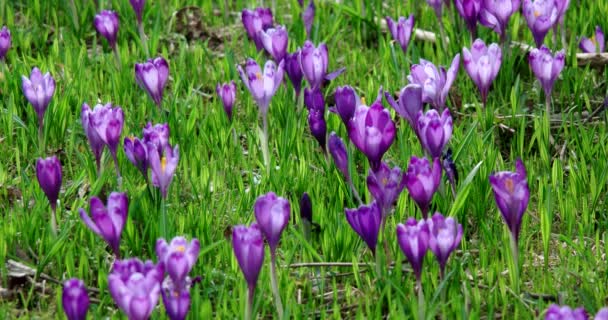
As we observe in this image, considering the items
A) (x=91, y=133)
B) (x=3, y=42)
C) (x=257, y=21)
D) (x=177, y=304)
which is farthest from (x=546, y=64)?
(x=3, y=42)

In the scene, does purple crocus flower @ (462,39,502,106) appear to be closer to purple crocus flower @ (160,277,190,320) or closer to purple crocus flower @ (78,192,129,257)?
purple crocus flower @ (78,192,129,257)

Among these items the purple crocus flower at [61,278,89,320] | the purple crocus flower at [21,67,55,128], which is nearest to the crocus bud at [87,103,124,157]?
the purple crocus flower at [21,67,55,128]

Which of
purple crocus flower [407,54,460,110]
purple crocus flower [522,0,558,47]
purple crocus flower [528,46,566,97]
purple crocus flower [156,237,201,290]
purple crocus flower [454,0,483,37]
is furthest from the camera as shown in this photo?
purple crocus flower [454,0,483,37]

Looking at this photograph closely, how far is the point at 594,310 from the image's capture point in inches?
98.6

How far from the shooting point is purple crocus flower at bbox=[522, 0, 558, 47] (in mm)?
3752

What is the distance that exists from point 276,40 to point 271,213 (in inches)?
58.7

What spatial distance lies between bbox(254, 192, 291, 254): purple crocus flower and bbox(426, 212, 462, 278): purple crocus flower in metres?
0.36

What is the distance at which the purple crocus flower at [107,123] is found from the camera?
9.95 ft

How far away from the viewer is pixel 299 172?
3.21 metres

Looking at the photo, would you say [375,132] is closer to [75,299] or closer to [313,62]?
[313,62]

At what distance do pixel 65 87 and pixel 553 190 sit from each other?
1945 millimetres

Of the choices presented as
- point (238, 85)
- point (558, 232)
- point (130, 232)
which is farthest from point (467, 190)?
point (238, 85)

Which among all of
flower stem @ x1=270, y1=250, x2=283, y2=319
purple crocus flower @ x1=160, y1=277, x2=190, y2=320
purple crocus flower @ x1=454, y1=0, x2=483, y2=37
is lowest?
flower stem @ x1=270, y1=250, x2=283, y2=319

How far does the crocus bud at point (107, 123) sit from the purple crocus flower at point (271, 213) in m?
0.81
